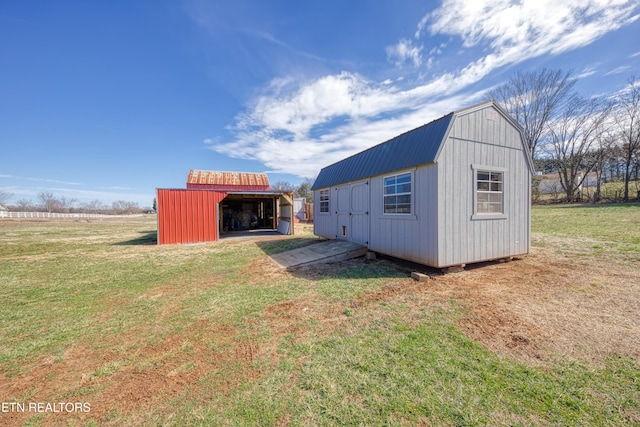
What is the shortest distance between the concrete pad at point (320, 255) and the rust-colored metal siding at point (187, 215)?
20.4 feet

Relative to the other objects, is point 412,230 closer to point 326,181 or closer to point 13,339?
point 326,181

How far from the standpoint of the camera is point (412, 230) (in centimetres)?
593

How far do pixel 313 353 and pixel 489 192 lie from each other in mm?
5883

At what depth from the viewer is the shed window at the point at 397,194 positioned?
614cm

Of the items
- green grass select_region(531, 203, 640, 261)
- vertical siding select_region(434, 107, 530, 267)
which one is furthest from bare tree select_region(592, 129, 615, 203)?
vertical siding select_region(434, 107, 530, 267)

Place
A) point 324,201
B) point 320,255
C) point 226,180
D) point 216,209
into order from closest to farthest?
point 320,255, point 324,201, point 216,209, point 226,180

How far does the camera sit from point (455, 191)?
18.0 feet

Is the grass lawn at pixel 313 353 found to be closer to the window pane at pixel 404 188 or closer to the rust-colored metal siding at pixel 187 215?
the window pane at pixel 404 188

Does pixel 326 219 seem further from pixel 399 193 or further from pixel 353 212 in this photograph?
pixel 399 193

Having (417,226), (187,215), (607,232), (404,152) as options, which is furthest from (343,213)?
(607,232)

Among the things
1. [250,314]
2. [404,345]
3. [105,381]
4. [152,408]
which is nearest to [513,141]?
[404,345]

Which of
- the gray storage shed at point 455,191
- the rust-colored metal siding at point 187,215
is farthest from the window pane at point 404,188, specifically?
the rust-colored metal siding at point 187,215

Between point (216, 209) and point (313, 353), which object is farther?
point (216, 209)

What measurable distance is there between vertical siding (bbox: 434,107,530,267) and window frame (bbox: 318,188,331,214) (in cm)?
578
